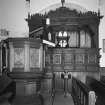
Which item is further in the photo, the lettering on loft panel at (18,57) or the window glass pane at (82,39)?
the window glass pane at (82,39)

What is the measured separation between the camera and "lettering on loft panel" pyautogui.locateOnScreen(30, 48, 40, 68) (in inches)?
A: 155

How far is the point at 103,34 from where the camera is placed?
7078 millimetres

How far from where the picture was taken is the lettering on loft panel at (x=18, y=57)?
386 cm

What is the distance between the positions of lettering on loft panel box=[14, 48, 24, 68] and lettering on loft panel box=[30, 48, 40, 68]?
0.21 m

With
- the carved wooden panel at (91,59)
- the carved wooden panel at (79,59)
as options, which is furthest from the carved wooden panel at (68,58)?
the carved wooden panel at (91,59)

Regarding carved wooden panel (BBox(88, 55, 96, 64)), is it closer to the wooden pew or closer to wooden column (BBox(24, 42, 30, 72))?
wooden column (BBox(24, 42, 30, 72))

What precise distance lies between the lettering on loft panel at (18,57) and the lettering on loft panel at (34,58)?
0.21 m

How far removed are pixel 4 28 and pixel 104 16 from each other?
4279mm

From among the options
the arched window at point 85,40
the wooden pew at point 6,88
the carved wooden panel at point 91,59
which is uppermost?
the arched window at point 85,40

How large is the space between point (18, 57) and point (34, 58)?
14.7 inches

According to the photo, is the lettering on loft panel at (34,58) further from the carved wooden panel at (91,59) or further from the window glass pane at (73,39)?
the window glass pane at (73,39)

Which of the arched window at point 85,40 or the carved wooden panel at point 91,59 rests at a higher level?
the arched window at point 85,40

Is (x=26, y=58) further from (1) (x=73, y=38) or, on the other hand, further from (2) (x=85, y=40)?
(2) (x=85, y=40)

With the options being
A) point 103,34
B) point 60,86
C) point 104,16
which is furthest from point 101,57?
point 60,86
